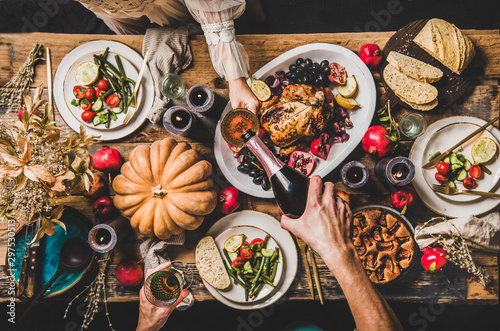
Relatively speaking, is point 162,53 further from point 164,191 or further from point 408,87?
point 408,87

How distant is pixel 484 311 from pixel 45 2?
18.5 feet

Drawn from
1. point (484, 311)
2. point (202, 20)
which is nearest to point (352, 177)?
point (202, 20)

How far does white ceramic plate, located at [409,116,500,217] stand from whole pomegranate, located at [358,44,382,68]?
627 millimetres

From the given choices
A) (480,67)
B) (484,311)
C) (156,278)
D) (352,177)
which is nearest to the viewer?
(156,278)

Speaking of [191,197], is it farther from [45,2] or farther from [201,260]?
[45,2]

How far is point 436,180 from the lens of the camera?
2.21 m

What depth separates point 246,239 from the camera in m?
2.28

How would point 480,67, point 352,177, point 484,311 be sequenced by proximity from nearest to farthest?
point 352,177, point 480,67, point 484,311

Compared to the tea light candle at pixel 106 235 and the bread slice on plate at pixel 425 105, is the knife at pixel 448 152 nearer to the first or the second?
the bread slice on plate at pixel 425 105

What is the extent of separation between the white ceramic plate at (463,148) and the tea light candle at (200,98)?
63.4 inches

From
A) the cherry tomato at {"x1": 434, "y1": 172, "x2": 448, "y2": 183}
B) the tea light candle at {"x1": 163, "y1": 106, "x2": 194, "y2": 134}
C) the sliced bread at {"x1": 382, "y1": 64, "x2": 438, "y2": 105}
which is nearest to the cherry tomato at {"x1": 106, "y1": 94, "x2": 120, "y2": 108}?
the tea light candle at {"x1": 163, "y1": 106, "x2": 194, "y2": 134}

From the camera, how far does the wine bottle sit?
1922 millimetres

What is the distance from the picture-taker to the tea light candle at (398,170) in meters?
1.99

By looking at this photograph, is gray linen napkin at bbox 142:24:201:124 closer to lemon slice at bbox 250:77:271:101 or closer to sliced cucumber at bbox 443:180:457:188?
lemon slice at bbox 250:77:271:101
